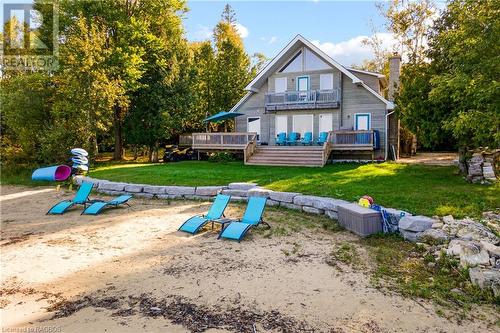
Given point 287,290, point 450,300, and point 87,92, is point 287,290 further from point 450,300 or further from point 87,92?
point 87,92

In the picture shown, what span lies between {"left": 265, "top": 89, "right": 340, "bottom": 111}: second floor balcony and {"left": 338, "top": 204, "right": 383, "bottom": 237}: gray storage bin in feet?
47.7

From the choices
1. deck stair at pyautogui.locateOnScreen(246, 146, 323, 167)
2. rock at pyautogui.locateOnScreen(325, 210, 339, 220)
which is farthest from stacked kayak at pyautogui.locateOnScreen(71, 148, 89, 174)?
rock at pyautogui.locateOnScreen(325, 210, 339, 220)

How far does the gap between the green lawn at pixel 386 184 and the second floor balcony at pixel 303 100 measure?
6.14 m

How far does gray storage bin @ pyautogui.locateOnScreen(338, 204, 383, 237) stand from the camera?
736cm

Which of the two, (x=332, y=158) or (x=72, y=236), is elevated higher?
(x=332, y=158)

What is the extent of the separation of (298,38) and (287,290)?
19.3 m

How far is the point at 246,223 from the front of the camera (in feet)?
26.0

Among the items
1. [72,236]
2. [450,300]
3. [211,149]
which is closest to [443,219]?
[450,300]

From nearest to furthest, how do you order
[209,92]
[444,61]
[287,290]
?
[287,290] → [444,61] → [209,92]

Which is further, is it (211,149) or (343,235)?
(211,149)

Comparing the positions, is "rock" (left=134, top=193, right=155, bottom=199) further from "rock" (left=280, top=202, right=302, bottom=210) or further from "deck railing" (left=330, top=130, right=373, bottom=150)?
"deck railing" (left=330, top=130, right=373, bottom=150)

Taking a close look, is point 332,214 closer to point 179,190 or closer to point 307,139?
point 179,190

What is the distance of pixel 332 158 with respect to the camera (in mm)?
19984

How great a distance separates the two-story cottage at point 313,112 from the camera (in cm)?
1911
